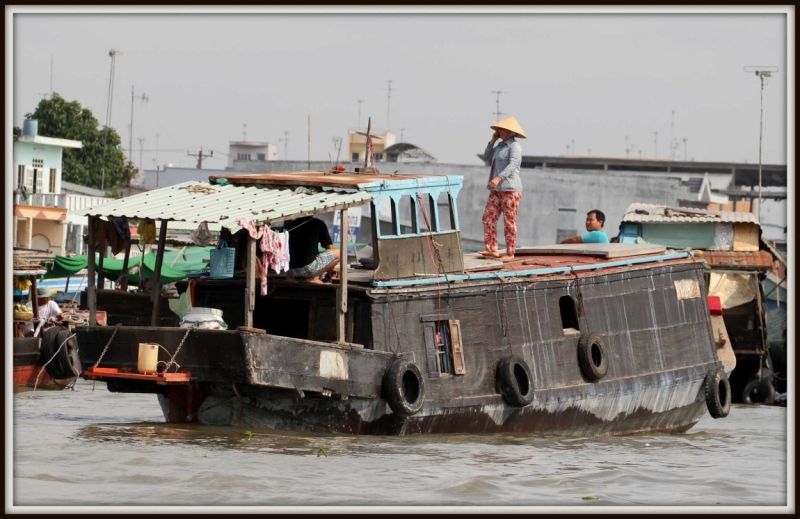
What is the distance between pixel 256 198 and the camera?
11.8 m

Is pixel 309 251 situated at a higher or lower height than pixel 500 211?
lower

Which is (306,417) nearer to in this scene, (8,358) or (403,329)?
(403,329)

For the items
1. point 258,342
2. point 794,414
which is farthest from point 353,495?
point 794,414

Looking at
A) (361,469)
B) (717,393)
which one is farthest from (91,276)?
(717,393)

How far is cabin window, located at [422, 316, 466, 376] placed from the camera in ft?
41.3

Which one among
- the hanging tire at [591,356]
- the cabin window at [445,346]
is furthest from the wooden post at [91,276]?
the hanging tire at [591,356]

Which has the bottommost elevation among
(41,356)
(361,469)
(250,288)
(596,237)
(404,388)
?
(361,469)

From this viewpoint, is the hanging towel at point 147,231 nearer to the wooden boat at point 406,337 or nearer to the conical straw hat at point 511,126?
the wooden boat at point 406,337

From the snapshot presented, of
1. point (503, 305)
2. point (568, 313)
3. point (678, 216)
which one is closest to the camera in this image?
point (503, 305)

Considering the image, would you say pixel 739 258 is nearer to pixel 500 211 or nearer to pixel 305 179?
pixel 500 211

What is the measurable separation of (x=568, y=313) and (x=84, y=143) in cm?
3026

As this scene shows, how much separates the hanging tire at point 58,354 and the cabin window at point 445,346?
949 centimetres

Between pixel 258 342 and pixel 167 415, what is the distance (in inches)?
77.6

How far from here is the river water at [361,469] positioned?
9422mm
